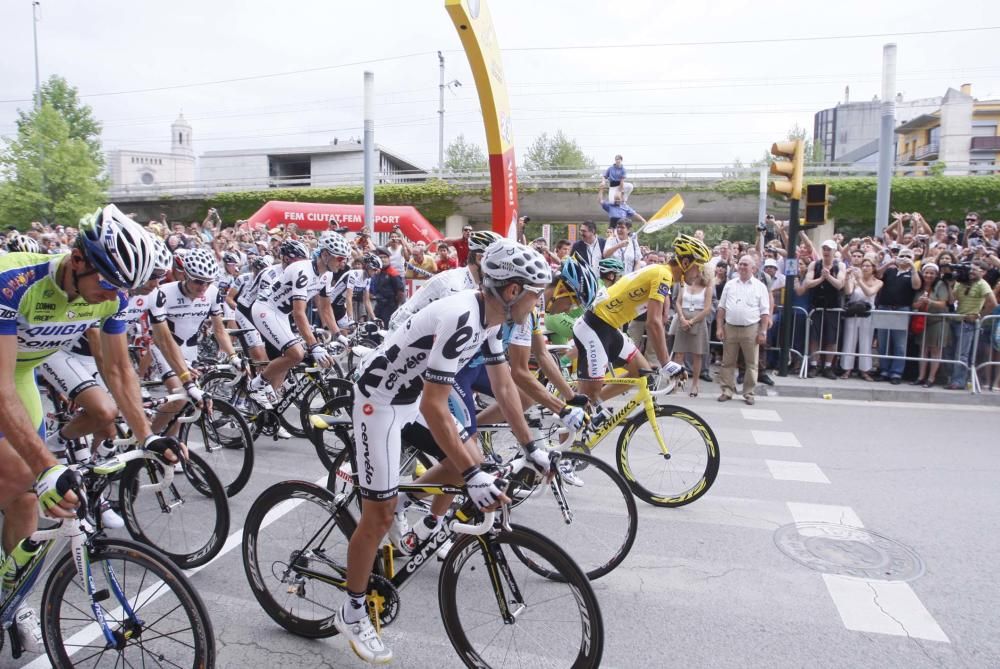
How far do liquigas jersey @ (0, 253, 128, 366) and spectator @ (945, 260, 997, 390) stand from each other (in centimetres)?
1142

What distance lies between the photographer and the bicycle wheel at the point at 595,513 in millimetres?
4102

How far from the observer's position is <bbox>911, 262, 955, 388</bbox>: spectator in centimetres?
1075

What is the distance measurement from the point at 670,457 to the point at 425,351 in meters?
3.18

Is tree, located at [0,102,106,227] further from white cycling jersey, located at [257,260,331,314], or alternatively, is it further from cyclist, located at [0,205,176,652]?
cyclist, located at [0,205,176,652]

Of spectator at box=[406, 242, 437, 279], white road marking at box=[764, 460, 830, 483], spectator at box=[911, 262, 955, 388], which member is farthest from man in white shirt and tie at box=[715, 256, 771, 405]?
spectator at box=[406, 242, 437, 279]

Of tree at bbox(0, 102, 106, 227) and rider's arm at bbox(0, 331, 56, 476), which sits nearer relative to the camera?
rider's arm at bbox(0, 331, 56, 476)

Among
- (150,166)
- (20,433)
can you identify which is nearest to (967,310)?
(20,433)

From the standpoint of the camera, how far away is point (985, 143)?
61.0 metres

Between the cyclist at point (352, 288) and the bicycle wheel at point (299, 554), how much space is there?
21.7 feet

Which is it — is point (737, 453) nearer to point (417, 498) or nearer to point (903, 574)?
point (903, 574)

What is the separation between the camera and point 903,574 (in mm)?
4367

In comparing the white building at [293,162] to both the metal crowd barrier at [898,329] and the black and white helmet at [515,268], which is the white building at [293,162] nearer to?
the metal crowd barrier at [898,329]

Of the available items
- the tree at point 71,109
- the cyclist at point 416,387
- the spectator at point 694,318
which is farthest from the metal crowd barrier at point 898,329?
the tree at point 71,109

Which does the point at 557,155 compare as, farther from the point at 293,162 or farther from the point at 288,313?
the point at 288,313
